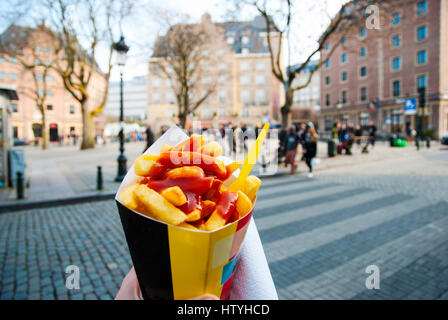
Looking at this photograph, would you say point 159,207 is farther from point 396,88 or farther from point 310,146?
point 396,88

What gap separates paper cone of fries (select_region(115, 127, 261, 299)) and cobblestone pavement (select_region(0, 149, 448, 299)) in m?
2.68

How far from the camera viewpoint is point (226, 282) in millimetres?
944

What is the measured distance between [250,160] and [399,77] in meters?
45.8

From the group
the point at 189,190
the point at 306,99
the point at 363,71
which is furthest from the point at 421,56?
the point at 306,99

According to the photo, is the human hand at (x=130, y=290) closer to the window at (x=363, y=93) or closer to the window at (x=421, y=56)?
the window at (x=421, y=56)

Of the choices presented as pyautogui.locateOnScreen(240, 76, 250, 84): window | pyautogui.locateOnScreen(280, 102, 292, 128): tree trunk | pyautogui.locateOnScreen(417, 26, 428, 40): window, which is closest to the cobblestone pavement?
pyautogui.locateOnScreen(280, 102, 292, 128): tree trunk

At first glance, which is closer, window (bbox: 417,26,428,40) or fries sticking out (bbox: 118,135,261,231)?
fries sticking out (bbox: 118,135,261,231)

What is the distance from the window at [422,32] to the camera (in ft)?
111

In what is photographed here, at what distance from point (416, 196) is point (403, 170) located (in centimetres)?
464

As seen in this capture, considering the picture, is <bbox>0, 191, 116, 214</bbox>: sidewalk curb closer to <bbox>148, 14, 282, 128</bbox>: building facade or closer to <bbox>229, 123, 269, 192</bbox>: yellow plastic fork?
<bbox>229, 123, 269, 192</bbox>: yellow plastic fork

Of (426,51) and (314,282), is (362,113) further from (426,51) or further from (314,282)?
(314,282)

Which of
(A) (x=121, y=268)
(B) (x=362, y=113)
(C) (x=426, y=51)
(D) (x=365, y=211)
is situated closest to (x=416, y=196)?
(D) (x=365, y=211)

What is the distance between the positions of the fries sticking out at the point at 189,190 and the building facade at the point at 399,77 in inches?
1138

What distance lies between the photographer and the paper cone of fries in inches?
30.0
